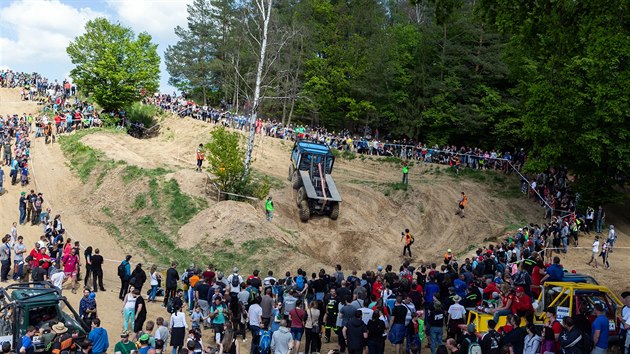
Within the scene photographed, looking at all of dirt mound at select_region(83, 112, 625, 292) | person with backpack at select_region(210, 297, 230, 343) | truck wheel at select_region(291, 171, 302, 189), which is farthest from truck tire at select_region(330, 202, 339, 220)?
person with backpack at select_region(210, 297, 230, 343)

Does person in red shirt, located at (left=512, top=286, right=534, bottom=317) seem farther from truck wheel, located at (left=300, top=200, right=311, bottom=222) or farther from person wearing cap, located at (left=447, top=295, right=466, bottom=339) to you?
truck wheel, located at (left=300, top=200, right=311, bottom=222)

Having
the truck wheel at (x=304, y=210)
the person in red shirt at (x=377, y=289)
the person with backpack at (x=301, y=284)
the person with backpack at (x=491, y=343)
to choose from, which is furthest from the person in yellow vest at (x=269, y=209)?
the person with backpack at (x=491, y=343)

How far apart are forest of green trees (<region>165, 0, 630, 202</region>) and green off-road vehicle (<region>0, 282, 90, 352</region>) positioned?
16.2 metres

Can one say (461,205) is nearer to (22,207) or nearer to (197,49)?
(22,207)

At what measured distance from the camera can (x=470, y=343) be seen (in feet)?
39.1

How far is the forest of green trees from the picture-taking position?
80.4ft

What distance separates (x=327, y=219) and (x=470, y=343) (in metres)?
19.2

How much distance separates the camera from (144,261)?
2570 centimetres

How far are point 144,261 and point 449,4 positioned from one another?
53.3 feet

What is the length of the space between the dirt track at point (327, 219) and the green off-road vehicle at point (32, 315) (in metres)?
4.91

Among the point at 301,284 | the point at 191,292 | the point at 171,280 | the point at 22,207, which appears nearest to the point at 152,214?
the point at 22,207

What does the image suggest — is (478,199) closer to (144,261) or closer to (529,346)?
(144,261)

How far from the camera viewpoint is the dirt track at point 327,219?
27.2m

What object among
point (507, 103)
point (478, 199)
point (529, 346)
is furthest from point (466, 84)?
point (529, 346)
